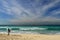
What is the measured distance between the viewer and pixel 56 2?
8328 millimetres
